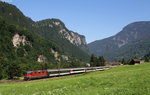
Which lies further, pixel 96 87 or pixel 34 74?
pixel 34 74

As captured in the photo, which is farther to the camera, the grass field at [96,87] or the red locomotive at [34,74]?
the red locomotive at [34,74]

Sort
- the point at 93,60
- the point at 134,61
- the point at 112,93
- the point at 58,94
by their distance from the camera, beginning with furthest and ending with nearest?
the point at 93,60 → the point at 134,61 → the point at 58,94 → the point at 112,93

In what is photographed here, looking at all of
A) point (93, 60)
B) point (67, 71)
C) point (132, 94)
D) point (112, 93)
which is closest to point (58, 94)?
point (112, 93)

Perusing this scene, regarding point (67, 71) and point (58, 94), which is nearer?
point (58, 94)

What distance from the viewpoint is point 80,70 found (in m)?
85.2

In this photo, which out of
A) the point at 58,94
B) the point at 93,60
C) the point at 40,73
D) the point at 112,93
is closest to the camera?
the point at 112,93

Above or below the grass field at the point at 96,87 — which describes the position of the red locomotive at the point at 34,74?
above

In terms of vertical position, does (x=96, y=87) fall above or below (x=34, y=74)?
below

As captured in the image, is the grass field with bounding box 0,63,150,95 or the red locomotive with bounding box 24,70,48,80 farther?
the red locomotive with bounding box 24,70,48,80

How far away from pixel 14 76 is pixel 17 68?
12.0 ft

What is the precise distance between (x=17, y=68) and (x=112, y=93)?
87459 millimetres

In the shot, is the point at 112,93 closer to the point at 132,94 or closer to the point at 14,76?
the point at 132,94

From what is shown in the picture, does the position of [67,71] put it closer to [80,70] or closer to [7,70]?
[80,70]

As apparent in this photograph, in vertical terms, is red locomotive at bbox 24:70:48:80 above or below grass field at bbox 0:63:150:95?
above
